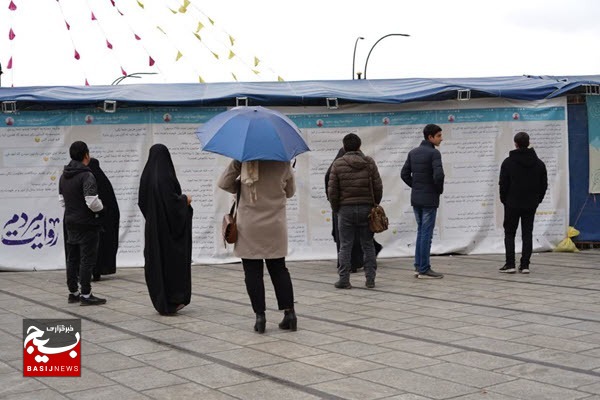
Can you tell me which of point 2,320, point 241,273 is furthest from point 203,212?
point 2,320

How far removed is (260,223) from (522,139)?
16.9 feet

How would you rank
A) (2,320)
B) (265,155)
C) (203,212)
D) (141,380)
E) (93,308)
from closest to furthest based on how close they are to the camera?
(141,380), (265,155), (2,320), (93,308), (203,212)

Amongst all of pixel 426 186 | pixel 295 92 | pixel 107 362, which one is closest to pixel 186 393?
pixel 107 362

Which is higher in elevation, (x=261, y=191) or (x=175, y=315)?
(x=261, y=191)

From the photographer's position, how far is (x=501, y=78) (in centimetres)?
1438

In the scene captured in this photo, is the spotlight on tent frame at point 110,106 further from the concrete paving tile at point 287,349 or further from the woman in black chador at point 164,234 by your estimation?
the concrete paving tile at point 287,349

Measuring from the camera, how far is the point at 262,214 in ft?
24.2

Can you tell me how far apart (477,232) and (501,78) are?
2600 millimetres

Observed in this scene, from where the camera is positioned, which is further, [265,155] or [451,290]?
[451,290]

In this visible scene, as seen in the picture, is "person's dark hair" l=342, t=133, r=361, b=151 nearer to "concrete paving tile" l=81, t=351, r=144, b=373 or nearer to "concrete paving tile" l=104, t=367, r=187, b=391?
"concrete paving tile" l=81, t=351, r=144, b=373

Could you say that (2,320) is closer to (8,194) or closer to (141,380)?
(141,380)

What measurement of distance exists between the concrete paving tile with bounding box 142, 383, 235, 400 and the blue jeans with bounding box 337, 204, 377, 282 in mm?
4711

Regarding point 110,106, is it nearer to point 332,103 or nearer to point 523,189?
point 332,103

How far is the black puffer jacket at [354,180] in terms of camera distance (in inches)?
396
